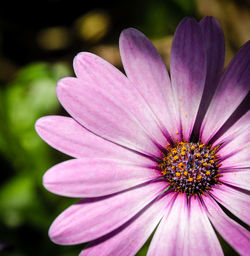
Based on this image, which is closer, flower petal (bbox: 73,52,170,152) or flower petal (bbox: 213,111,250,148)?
flower petal (bbox: 73,52,170,152)

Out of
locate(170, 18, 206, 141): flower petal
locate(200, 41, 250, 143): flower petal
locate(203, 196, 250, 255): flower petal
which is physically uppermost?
locate(170, 18, 206, 141): flower petal

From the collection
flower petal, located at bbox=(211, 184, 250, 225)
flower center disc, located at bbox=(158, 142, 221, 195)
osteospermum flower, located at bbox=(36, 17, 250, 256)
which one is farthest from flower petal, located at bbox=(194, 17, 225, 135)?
flower petal, located at bbox=(211, 184, 250, 225)

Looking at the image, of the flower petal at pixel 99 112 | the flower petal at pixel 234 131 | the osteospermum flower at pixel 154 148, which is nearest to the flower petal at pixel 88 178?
the osteospermum flower at pixel 154 148

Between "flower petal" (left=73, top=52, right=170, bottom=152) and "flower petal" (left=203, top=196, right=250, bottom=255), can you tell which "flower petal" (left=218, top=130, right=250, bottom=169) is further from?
"flower petal" (left=73, top=52, right=170, bottom=152)

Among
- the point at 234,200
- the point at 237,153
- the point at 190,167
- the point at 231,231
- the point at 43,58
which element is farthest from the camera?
the point at 43,58

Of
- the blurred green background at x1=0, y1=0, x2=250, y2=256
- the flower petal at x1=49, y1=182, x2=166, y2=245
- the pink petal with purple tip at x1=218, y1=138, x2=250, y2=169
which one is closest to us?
the flower petal at x1=49, y1=182, x2=166, y2=245

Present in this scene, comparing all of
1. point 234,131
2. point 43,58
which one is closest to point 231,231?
point 234,131

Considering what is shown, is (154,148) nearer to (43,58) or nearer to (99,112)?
(99,112)

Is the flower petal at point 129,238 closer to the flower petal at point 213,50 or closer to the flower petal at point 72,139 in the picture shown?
the flower petal at point 72,139
